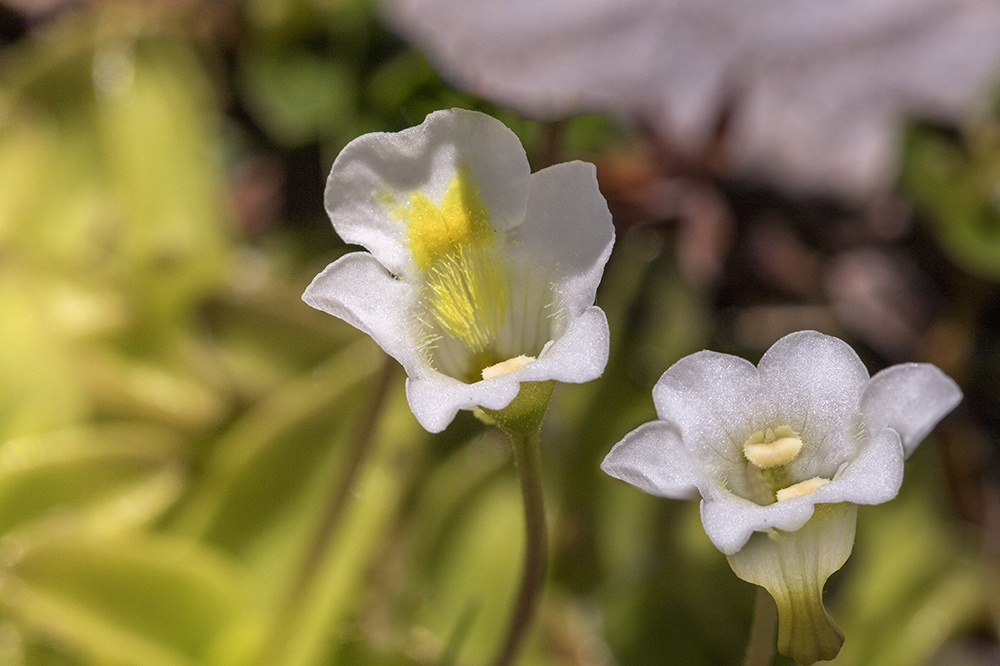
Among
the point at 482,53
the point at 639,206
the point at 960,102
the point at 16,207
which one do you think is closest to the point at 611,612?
the point at 639,206

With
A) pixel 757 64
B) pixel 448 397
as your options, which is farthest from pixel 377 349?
pixel 757 64

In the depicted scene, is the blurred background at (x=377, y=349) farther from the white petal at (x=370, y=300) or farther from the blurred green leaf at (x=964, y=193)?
the white petal at (x=370, y=300)

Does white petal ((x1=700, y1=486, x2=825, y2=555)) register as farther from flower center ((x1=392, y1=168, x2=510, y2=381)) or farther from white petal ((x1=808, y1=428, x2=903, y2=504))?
flower center ((x1=392, y1=168, x2=510, y2=381))

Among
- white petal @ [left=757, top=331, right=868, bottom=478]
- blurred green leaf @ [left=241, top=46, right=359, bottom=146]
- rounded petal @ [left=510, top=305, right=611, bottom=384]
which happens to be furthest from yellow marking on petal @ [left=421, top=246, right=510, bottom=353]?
blurred green leaf @ [left=241, top=46, right=359, bottom=146]

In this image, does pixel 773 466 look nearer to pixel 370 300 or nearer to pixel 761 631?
pixel 761 631

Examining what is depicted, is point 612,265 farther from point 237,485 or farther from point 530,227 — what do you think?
point 530,227

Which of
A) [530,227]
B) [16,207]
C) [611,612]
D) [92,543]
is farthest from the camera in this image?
[16,207]
